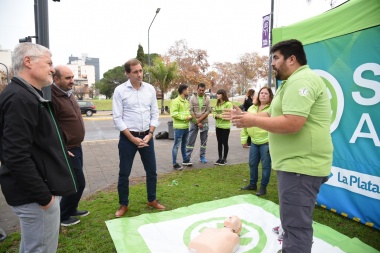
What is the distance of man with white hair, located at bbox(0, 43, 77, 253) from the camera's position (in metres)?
1.64

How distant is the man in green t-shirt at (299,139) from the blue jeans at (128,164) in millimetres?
1969

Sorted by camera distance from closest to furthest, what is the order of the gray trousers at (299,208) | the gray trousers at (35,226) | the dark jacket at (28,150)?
the dark jacket at (28,150), the gray trousers at (35,226), the gray trousers at (299,208)

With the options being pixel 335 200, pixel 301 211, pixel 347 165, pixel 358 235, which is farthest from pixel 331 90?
pixel 301 211

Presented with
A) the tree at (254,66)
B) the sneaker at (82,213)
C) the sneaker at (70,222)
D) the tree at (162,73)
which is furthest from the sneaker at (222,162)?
the tree at (254,66)

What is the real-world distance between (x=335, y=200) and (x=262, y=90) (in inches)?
81.6

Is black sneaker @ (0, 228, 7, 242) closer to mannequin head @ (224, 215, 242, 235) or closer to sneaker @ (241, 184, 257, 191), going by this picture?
mannequin head @ (224, 215, 242, 235)

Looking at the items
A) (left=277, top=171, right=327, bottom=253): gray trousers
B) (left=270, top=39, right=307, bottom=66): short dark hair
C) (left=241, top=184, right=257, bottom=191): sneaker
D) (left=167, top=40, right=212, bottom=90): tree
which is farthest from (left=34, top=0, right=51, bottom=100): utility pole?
(left=167, top=40, right=212, bottom=90): tree

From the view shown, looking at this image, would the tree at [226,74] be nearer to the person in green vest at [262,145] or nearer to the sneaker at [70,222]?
the person in green vest at [262,145]

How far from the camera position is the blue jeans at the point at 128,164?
3674mm

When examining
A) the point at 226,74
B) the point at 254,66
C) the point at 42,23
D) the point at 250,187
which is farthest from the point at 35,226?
the point at 226,74

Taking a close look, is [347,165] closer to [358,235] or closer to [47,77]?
[358,235]

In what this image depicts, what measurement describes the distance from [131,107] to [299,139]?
7.79 feet

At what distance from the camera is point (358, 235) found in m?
3.31

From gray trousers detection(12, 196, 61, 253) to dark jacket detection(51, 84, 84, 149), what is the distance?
5.33 ft
